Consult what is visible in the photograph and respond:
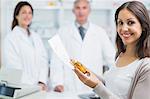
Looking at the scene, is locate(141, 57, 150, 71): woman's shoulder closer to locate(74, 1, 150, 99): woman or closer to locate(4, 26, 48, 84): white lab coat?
locate(74, 1, 150, 99): woman

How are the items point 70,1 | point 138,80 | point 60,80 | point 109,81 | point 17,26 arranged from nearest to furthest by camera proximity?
point 138,80
point 109,81
point 60,80
point 17,26
point 70,1

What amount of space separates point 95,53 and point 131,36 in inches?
67.4

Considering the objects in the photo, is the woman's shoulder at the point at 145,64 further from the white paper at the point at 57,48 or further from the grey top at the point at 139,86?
the white paper at the point at 57,48

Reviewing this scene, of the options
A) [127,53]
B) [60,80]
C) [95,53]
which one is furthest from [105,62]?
[127,53]

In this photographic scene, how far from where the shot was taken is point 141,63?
4.20ft

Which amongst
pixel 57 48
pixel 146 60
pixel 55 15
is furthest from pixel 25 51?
pixel 146 60

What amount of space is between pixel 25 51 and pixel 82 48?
0.60 metres

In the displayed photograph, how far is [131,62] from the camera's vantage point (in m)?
1.37

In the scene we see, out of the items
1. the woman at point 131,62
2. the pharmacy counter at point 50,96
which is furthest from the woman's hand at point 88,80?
the pharmacy counter at point 50,96

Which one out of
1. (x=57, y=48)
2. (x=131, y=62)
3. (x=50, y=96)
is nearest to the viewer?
(x=131, y=62)

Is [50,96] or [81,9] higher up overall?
[81,9]

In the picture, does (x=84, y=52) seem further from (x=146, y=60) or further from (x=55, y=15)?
(x=146, y=60)

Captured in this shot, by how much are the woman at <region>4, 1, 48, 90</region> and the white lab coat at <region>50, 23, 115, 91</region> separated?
134mm

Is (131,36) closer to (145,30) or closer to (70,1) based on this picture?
(145,30)
